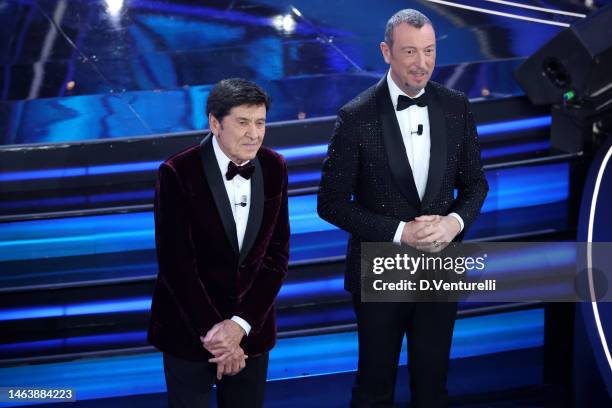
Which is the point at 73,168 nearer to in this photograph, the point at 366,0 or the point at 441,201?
the point at 441,201

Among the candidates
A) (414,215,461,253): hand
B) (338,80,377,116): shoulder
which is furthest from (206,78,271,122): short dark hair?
(414,215,461,253): hand

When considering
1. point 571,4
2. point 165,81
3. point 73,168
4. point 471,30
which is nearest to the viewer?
point 73,168

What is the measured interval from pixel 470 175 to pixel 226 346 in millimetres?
896

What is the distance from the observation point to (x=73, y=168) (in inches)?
148

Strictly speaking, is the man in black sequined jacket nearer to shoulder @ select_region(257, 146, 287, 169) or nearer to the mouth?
the mouth

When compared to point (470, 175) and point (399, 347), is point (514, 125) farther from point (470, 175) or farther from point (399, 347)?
point (399, 347)

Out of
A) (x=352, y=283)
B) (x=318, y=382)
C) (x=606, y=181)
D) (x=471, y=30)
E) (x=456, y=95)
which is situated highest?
(x=471, y=30)

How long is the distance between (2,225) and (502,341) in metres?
2.00

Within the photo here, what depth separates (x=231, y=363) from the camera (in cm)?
265

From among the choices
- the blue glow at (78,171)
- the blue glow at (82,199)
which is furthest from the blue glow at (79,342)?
the blue glow at (78,171)

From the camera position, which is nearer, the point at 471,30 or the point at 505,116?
the point at 505,116

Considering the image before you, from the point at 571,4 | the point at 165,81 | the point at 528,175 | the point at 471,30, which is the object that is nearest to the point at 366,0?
the point at 471,30

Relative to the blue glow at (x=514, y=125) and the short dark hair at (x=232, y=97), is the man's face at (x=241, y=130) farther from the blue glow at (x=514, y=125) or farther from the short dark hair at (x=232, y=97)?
the blue glow at (x=514, y=125)

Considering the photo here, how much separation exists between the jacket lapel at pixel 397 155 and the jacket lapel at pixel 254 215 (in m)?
0.41
